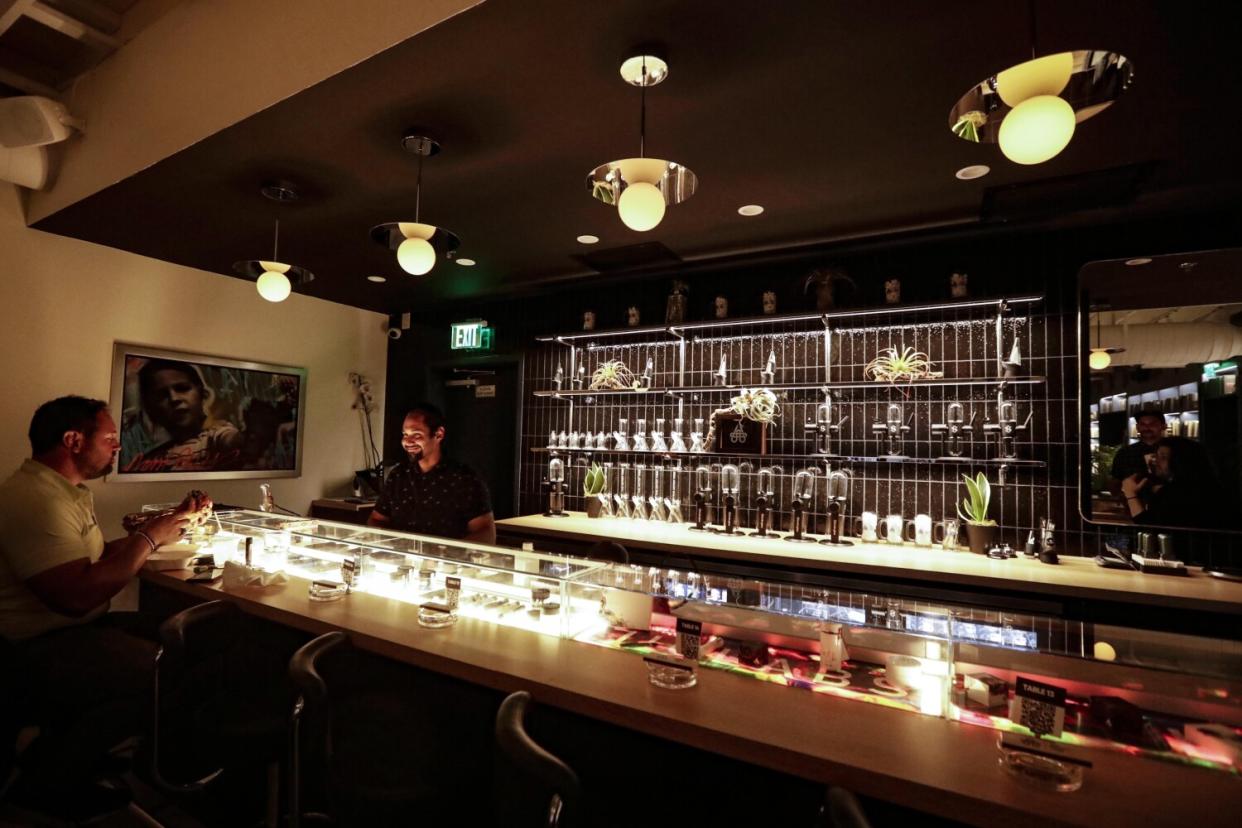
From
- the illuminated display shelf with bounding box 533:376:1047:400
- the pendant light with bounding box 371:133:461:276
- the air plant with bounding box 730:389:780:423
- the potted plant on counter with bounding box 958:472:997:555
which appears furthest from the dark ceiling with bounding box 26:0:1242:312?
the potted plant on counter with bounding box 958:472:997:555


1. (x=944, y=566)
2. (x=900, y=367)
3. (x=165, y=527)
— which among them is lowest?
(x=944, y=566)

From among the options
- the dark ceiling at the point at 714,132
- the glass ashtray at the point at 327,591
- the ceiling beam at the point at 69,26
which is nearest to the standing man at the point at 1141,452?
the dark ceiling at the point at 714,132

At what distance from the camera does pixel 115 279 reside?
14.9ft

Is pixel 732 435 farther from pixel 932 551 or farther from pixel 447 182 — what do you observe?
pixel 447 182

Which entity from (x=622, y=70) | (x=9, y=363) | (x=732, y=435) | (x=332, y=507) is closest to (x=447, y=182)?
(x=622, y=70)

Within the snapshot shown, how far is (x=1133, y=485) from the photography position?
332 centimetres

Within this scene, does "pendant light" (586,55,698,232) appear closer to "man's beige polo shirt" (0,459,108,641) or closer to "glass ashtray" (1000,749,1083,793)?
"glass ashtray" (1000,749,1083,793)

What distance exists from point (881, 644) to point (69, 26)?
4.80 m

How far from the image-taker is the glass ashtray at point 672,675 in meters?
1.40

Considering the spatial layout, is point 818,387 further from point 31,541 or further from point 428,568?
point 31,541

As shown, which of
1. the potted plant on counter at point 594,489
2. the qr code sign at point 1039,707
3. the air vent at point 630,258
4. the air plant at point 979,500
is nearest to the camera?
the qr code sign at point 1039,707

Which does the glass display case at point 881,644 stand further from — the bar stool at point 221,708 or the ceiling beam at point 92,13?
the ceiling beam at point 92,13

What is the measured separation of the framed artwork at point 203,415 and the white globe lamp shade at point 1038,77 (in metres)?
5.82

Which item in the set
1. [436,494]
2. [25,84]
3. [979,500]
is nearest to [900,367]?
[979,500]
